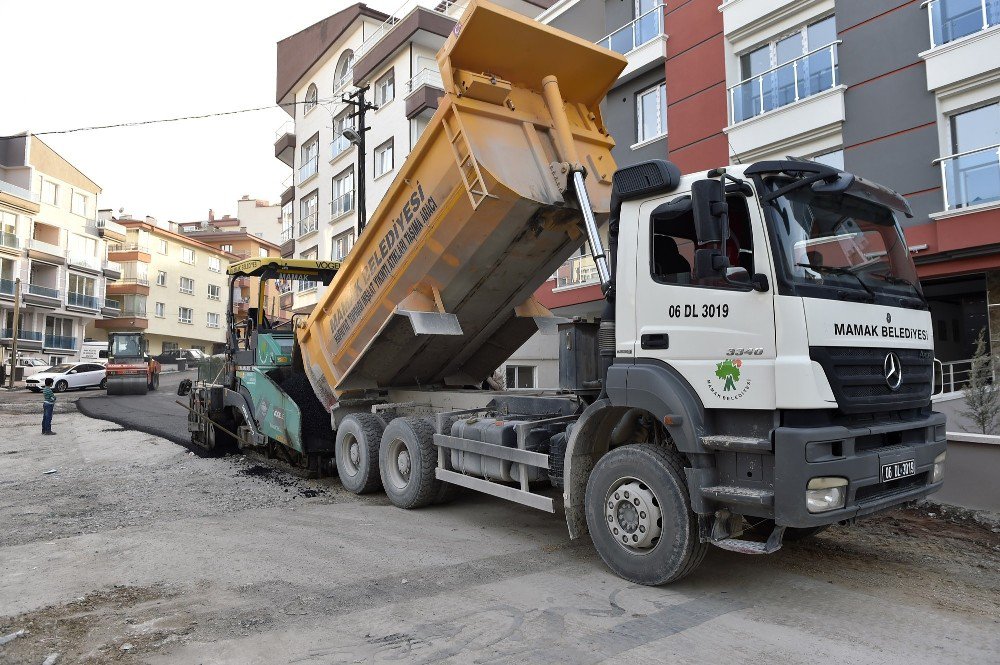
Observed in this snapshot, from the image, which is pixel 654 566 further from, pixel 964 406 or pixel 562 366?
pixel 964 406

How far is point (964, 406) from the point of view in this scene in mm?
8875

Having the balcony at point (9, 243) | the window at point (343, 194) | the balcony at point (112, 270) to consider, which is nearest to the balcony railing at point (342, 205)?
the window at point (343, 194)

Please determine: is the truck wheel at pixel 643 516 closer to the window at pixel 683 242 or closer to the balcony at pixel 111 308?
the window at pixel 683 242

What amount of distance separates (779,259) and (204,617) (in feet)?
13.9

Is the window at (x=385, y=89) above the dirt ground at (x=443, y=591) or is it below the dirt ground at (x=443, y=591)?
above

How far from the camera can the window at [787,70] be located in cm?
1262

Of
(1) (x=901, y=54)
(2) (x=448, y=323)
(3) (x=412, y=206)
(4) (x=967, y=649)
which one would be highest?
(1) (x=901, y=54)

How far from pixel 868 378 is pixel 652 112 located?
13628 mm

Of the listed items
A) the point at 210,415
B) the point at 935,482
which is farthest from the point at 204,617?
the point at 210,415

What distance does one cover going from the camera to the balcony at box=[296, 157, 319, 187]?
1353 inches

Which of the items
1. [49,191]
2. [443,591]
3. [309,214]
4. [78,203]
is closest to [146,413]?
[443,591]

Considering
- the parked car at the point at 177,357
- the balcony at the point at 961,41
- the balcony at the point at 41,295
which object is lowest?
the parked car at the point at 177,357

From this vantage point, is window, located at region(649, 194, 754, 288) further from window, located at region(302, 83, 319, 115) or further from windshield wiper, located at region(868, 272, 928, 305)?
window, located at region(302, 83, 319, 115)

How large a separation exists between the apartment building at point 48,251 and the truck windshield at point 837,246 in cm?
5013
